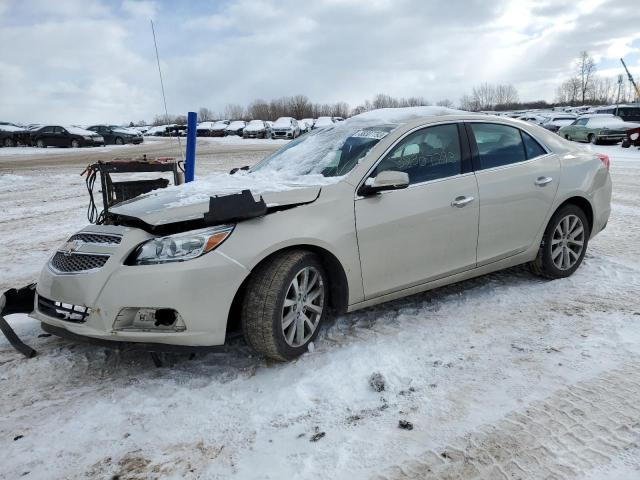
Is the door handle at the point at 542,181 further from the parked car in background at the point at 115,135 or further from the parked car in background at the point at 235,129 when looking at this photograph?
the parked car in background at the point at 235,129

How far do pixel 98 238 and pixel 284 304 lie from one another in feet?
4.08

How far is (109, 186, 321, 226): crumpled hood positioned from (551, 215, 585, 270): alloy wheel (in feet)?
8.26

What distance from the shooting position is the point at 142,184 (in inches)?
237

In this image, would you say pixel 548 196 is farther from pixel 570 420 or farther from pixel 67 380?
pixel 67 380

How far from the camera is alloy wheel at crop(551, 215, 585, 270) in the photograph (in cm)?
474

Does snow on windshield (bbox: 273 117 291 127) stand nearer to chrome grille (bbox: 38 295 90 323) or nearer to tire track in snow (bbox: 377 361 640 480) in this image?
chrome grille (bbox: 38 295 90 323)

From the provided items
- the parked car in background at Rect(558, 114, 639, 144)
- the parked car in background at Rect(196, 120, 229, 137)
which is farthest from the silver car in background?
the parked car in background at Rect(196, 120, 229, 137)

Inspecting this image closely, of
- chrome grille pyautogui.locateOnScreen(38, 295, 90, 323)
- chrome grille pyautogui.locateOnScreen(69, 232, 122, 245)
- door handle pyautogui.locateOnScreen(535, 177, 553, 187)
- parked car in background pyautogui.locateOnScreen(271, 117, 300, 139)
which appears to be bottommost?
chrome grille pyautogui.locateOnScreen(38, 295, 90, 323)

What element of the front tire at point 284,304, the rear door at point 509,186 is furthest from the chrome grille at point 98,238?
the rear door at point 509,186

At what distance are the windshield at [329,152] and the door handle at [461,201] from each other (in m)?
0.73

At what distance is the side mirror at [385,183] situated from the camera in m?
3.54

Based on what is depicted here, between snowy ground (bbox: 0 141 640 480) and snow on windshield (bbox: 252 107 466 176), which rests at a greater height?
snow on windshield (bbox: 252 107 466 176)

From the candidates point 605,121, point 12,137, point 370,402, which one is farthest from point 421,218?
point 12,137

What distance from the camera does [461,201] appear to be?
13.1 ft
